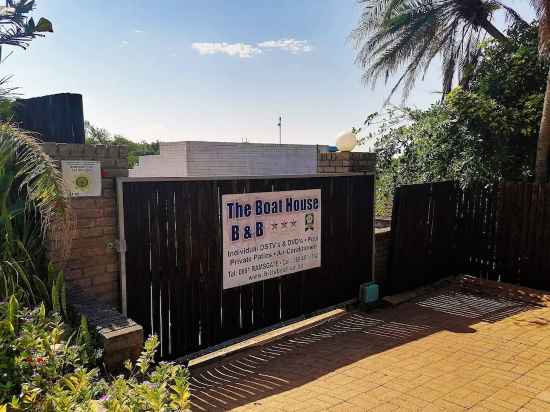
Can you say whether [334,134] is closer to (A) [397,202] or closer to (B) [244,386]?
(A) [397,202]

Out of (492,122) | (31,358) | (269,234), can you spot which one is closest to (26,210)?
(31,358)

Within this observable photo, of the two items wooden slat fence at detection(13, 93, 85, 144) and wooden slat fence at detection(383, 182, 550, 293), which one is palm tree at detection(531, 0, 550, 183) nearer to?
wooden slat fence at detection(383, 182, 550, 293)

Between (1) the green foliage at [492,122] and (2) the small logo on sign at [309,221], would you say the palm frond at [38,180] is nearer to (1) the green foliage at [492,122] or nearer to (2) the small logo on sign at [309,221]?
(2) the small logo on sign at [309,221]

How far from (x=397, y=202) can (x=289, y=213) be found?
211 centimetres

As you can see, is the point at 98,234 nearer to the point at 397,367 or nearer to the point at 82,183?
the point at 82,183

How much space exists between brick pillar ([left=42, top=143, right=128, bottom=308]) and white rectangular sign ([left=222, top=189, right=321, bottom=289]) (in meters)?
1.18

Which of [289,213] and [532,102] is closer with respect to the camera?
[289,213]

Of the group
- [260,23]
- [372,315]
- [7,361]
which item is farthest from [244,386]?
[260,23]

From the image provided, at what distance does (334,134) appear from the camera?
21.3 ft

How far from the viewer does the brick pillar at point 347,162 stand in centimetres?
631

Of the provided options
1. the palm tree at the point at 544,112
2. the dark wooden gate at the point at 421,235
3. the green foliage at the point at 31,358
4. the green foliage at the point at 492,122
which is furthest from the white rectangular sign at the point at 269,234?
the palm tree at the point at 544,112

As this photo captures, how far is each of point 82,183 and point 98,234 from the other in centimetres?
49

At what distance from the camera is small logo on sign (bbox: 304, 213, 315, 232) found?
564 cm

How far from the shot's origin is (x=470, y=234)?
7.73 metres
